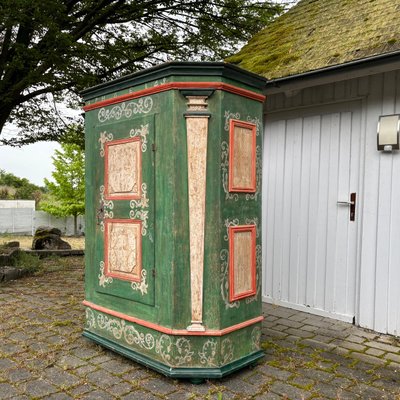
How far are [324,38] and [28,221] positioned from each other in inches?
836

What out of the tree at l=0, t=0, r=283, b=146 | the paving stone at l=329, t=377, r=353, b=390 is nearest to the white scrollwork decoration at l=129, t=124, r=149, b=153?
the paving stone at l=329, t=377, r=353, b=390

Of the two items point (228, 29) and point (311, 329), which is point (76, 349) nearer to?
point (311, 329)

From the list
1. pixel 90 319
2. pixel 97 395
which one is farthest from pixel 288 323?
pixel 97 395

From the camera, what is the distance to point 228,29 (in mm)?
9422

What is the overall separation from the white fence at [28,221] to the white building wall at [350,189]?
60.4 ft

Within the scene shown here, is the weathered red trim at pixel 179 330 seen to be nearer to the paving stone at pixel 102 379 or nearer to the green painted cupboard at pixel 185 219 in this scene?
the green painted cupboard at pixel 185 219

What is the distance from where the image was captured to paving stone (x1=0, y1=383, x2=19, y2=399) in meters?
2.67

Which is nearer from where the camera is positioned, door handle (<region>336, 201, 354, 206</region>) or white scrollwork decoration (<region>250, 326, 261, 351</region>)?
white scrollwork decoration (<region>250, 326, 261, 351</region>)

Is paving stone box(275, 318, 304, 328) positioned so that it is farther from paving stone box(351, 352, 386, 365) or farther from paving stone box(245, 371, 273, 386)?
paving stone box(245, 371, 273, 386)

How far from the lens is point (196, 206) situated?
2.93 metres

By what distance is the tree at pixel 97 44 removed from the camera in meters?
6.93

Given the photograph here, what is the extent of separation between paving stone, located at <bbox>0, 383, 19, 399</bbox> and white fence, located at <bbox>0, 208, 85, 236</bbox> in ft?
64.9

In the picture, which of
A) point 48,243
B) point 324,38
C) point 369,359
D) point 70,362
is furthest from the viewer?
point 48,243

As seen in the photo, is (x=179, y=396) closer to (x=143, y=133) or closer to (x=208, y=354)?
(x=208, y=354)
